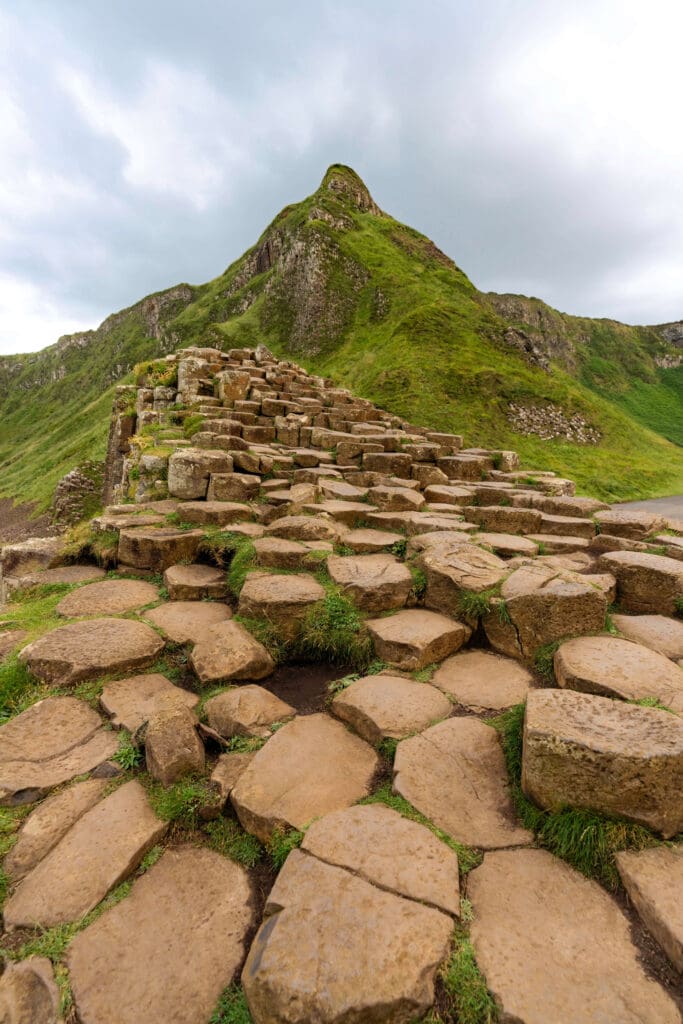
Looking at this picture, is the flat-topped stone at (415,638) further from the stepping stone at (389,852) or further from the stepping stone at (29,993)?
the stepping stone at (29,993)

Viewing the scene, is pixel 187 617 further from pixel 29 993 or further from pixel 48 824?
pixel 29 993

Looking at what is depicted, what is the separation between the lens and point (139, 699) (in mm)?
3139

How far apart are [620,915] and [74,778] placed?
2854 millimetres

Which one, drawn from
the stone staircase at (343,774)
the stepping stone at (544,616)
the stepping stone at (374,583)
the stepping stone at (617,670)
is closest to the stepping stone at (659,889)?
the stone staircase at (343,774)

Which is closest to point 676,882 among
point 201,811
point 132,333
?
point 201,811

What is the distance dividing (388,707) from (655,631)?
8.33 ft

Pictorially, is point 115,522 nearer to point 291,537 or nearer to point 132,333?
point 291,537

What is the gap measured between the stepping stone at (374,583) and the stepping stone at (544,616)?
2.98 ft

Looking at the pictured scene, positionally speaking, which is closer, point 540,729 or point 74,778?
point 540,729

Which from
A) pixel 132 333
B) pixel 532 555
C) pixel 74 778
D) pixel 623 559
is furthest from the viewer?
pixel 132 333

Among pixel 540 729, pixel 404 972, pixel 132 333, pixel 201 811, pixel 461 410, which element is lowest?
pixel 201 811

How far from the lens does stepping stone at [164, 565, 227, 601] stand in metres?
4.59

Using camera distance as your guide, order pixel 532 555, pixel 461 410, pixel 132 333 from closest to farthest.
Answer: pixel 532 555 → pixel 461 410 → pixel 132 333

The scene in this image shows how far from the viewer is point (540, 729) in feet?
7.47
